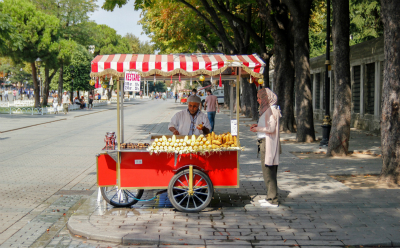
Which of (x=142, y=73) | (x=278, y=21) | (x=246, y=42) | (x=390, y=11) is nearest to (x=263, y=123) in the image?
(x=142, y=73)

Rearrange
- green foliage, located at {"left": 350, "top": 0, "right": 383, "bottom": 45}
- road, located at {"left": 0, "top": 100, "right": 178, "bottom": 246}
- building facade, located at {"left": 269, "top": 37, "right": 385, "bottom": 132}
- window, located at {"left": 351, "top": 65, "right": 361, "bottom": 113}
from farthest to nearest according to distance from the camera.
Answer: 1. green foliage, located at {"left": 350, "top": 0, "right": 383, "bottom": 45}
2. window, located at {"left": 351, "top": 65, "right": 361, "bottom": 113}
3. building facade, located at {"left": 269, "top": 37, "right": 385, "bottom": 132}
4. road, located at {"left": 0, "top": 100, "right": 178, "bottom": 246}

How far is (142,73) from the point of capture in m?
6.76

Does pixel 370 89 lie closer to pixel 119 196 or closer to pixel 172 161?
pixel 172 161

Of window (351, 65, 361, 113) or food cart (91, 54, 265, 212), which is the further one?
window (351, 65, 361, 113)

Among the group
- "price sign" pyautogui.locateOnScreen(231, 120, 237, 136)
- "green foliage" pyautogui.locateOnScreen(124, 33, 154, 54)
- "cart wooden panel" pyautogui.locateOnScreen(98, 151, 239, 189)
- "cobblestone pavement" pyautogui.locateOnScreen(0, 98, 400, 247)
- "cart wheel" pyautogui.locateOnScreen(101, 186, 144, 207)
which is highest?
"green foliage" pyautogui.locateOnScreen(124, 33, 154, 54)

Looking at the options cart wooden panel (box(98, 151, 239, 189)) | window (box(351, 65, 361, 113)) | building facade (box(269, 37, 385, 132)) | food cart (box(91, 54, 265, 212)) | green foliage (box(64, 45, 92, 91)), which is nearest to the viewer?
food cart (box(91, 54, 265, 212))

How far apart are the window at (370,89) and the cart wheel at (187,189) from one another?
1585cm

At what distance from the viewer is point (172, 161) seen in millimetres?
6938

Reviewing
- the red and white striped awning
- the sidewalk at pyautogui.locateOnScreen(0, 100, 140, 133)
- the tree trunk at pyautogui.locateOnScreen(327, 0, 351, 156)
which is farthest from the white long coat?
the sidewalk at pyautogui.locateOnScreen(0, 100, 140, 133)

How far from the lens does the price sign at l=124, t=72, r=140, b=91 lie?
668 centimetres

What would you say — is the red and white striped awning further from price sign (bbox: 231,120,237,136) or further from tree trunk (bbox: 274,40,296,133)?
tree trunk (bbox: 274,40,296,133)

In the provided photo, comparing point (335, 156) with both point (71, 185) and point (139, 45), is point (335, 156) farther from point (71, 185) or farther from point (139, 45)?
point (139, 45)

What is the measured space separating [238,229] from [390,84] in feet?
15.3

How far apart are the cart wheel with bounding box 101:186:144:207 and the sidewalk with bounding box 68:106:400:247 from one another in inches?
5.2
